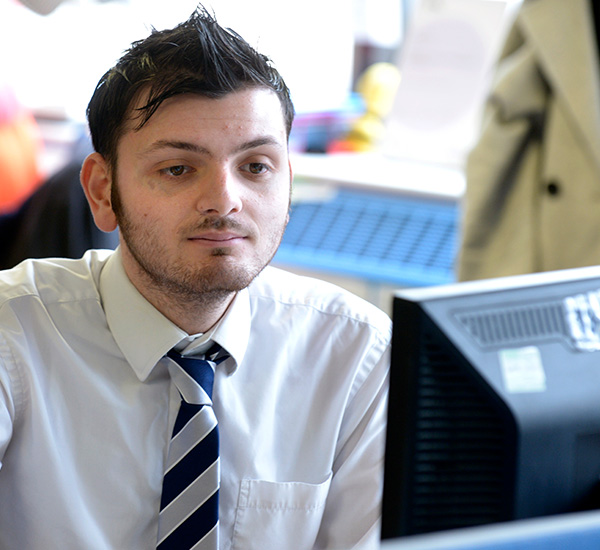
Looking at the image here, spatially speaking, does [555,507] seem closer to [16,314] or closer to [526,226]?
[16,314]

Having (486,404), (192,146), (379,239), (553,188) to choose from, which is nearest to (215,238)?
(192,146)

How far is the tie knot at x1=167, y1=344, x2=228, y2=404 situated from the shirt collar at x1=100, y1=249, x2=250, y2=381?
2 centimetres

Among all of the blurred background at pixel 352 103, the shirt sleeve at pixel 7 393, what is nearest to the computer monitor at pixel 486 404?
the shirt sleeve at pixel 7 393

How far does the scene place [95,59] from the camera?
3.06 metres

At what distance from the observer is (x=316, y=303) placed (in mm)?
1256

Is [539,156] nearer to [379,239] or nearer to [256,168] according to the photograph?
[379,239]

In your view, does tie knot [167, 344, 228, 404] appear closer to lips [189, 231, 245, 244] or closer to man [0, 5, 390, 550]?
man [0, 5, 390, 550]

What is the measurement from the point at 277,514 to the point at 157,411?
21 cm

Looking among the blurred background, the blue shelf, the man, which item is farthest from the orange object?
the man

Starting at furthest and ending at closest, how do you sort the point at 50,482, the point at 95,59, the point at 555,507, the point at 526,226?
the point at 95,59 < the point at 526,226 < the point at 50,482 < the point at 555,507

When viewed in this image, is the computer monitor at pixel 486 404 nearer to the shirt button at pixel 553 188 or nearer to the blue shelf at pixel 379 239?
the shirt button at pixel 553 188

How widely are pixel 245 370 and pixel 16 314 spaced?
0.99ft

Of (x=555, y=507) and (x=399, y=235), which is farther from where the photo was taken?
(x=399, y=235)

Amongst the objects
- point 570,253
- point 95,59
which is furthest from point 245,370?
point 95,59
